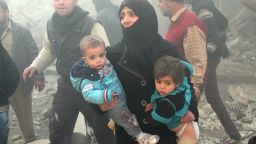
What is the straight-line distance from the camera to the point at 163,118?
2973mm

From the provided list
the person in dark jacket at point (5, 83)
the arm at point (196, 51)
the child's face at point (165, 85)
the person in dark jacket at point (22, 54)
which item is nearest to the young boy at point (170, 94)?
the child's face at point (165, 85)

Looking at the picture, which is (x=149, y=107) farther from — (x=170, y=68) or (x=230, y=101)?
(x=230, y=101)

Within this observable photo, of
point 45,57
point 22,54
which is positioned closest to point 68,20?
point 45,57

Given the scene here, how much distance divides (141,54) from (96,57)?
1.36 feet

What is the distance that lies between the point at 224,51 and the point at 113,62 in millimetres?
2355

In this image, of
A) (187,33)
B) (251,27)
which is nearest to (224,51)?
(187,33)

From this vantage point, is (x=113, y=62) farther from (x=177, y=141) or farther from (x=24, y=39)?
(x=24, y=39)

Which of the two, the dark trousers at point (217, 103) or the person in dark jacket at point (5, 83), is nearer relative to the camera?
the person in dark jacket at point (5, 83)

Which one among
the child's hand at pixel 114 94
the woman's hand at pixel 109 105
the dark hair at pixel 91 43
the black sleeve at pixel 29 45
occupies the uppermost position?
the dark hair at pixel 91 43

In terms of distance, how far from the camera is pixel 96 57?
3330 mm

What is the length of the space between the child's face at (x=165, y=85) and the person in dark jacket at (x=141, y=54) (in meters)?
0.24

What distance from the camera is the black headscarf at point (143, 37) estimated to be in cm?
318

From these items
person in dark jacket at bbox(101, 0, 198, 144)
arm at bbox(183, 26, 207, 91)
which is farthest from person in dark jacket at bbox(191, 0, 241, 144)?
person in dark jacket at bbox(101, 0, 198, 144)

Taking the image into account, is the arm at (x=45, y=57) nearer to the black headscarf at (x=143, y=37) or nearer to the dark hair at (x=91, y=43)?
the dark hair at (x=91, y=43)
